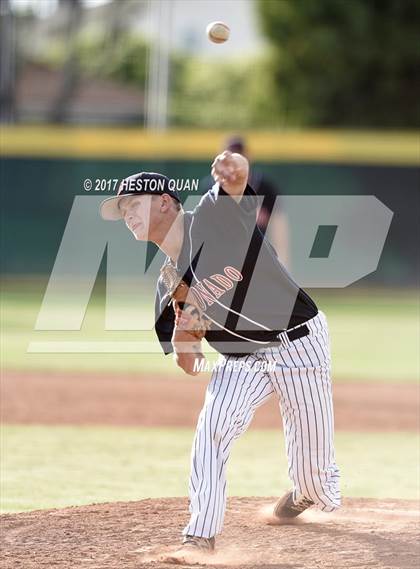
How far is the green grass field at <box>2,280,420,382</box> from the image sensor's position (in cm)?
1141

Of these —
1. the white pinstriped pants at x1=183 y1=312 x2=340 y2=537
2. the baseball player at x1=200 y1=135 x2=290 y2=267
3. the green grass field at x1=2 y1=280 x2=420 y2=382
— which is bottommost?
the white pinstriped pants at x1=183 y1=312 x2=340 y2=537

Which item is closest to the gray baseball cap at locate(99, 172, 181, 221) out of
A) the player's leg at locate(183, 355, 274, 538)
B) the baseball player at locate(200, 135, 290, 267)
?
the player's leg at locate(183, 355, 274, 538)

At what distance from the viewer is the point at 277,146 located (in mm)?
18875

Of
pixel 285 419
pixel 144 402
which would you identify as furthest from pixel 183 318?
pixel 144 402

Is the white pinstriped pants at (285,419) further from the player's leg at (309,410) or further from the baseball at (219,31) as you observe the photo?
the baseball at (219,31)

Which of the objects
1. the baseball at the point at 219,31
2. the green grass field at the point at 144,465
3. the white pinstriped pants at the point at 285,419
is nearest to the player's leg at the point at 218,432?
the white pinstriped pants at the point at 285,419

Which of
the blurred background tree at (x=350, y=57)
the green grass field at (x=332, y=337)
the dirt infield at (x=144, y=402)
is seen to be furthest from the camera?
the blurred background tree at (x=350, y=57)

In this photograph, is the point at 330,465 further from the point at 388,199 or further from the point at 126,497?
the point at 388,199

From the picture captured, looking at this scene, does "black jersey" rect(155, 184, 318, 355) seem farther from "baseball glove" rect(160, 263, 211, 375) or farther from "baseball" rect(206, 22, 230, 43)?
"baseball" rect(206, 22, 230, 43)

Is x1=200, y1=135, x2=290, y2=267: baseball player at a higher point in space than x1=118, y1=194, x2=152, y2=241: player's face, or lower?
higher

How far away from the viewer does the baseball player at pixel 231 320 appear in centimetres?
462

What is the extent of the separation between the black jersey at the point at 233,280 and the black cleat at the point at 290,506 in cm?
89

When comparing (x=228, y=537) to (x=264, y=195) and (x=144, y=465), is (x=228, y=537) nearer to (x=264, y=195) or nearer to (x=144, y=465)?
(x=144, y=465)

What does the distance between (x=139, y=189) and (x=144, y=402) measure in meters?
4.92
